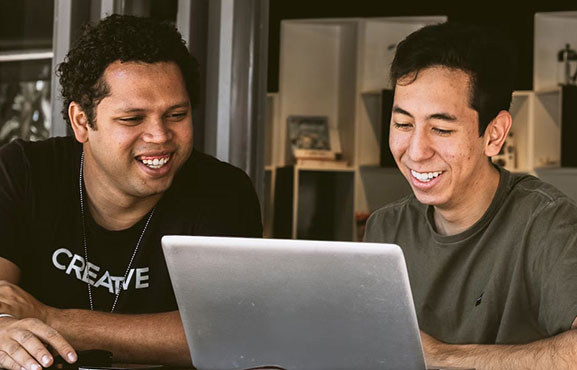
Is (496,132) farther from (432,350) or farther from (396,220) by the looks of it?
(432,350)

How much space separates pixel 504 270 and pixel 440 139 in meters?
0.32

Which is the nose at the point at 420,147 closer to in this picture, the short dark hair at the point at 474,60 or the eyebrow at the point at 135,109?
the short dark hair at the point at 474,60

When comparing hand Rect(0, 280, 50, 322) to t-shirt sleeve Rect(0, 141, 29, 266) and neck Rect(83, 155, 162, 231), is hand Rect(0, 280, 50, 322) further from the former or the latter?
neck Rect(83, 155, 162, 231)

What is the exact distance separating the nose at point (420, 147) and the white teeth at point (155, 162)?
0.61 meters

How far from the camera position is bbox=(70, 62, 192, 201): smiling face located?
2.20 metres

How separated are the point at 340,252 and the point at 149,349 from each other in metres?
0.78

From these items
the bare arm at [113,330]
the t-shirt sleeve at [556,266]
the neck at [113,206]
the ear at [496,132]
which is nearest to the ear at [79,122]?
the neck at [113,206]

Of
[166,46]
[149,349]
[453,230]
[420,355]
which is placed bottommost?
[149,349]

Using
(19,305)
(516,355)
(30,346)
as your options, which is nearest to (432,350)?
(516,355)

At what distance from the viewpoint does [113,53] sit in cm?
228

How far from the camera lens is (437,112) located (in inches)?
78.8

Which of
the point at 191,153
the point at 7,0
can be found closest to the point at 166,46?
the point at 191,153

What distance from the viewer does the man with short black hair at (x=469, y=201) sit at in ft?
6.29

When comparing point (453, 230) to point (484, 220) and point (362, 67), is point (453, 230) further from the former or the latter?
point (362, 67)
